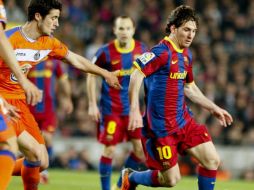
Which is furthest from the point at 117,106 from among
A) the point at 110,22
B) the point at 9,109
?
the point at 110,22

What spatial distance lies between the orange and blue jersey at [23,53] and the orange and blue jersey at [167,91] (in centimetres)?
106

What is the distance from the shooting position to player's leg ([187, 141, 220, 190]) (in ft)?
26.5

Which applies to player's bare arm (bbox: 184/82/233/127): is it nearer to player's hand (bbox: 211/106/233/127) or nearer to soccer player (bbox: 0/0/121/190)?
player's hand (bbox: 211/106/233/127)

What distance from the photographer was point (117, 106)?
1057 cm

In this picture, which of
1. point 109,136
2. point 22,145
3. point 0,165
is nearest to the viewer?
point 0,165

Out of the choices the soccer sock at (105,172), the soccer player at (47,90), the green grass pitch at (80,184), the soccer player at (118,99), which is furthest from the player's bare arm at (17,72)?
the soccer player at (47,90)

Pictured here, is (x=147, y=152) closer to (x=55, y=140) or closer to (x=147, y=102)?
(x=147, y=102)

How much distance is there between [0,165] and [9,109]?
1.63ft

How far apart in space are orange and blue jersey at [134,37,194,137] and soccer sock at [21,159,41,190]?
4.44 feet

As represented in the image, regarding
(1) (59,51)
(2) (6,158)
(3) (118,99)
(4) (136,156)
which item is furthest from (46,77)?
(2) (6,158)

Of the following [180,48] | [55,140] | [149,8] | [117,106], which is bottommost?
[55,140]

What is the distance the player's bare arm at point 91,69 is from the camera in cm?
752

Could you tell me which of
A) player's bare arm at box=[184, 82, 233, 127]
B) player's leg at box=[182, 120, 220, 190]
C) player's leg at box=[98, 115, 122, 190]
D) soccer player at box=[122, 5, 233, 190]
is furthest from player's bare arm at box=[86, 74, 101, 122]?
player's leg at box=[182, 120, 220, 190]

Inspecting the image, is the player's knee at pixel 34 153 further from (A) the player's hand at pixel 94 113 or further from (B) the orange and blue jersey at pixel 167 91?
(A) the player's hand at pixel 94 113
